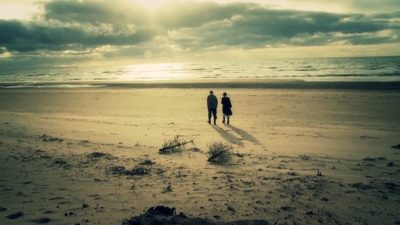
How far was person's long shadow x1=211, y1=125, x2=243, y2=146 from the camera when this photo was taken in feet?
43.6

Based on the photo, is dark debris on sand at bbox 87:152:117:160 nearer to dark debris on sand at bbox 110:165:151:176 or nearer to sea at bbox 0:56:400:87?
dark debris on sand at bbox 110:165:151:176

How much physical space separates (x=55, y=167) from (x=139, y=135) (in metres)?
5.55

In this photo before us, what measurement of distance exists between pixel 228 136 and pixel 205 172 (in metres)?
6.13

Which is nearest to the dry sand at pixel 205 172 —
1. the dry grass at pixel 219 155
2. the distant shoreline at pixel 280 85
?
the dry grass at pixel 219 155

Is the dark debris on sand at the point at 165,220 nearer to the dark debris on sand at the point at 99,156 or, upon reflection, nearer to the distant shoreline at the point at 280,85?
the dark debris on sand at the point at 99,156

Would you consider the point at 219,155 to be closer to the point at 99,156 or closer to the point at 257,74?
the point at 99,156

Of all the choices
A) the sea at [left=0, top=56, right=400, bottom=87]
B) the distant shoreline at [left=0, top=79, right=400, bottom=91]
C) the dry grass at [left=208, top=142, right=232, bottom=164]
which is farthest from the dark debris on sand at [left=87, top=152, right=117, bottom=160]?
the sea at [left=0, top=56, right=400, bottom=87]

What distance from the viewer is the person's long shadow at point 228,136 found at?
13.3 m

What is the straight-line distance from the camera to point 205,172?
348 inches

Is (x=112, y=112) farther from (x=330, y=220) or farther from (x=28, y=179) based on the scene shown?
(x=330, y=220)

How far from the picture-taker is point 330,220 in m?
6.04

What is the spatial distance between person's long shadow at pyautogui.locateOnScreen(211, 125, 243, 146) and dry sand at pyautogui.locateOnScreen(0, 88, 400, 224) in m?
0.04

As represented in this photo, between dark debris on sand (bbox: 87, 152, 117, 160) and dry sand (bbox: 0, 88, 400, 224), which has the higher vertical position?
dark debris on sand (bbox: 87, 152, 117, 160)

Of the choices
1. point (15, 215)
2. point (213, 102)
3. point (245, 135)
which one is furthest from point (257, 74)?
point (15, 215)
